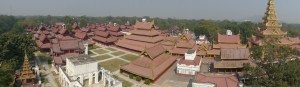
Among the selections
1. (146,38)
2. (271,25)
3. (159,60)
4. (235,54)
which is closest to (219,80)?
(235,54)

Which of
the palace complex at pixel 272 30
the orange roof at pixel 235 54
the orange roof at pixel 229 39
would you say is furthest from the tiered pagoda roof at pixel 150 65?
the palace complex at pixel 272 30

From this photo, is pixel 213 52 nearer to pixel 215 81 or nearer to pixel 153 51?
pixel 153 51

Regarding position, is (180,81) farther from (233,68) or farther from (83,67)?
(83,67)

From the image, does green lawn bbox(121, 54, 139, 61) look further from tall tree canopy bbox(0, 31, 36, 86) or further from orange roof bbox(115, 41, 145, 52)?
tall tree canopy bbox(0, 31, 36, 86)

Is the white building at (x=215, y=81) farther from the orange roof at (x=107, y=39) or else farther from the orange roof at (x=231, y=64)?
the orange roof at (x=107, y=39)

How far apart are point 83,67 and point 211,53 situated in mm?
24209

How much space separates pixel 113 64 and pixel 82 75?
11171 mm

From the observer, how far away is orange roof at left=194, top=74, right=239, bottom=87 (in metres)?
23.9

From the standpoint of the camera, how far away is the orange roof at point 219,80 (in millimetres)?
23891

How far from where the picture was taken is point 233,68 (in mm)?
32500

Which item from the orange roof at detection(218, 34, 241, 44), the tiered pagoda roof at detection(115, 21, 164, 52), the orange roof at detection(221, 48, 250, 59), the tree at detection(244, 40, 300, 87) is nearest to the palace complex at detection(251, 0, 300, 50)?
the orange roof at detection(218, 34, 241, 44)

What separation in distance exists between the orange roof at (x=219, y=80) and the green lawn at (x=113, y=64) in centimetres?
1629

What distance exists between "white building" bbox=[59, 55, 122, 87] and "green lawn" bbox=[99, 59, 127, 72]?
567 centimetres

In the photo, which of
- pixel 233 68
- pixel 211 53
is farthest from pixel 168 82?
pixel 211 53
